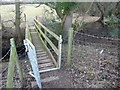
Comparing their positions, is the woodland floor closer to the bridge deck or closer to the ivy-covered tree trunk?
the bridge deck

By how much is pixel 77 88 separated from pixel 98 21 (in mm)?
10330

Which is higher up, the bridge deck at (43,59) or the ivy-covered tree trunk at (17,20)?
the ivy-covered tree trunk at (17,20)

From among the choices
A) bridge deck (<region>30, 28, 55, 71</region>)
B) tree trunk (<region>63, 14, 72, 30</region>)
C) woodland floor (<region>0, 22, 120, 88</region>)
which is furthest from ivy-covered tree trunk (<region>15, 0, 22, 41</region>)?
woodland floor (<region>0, 22, 120, 88</region>)

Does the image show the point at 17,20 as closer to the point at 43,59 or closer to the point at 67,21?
the point at 67,21

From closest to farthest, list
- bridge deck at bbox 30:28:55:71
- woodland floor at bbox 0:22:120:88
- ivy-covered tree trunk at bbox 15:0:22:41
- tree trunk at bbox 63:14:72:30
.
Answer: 1. woodland floor at bbox 0:22:120:88
2. bridge deck at bbox 30:28:55:71
3. tree trunk at bbox 63:14:72:30
4. ivy-covered tree trunk at bbox 15:0:22:41

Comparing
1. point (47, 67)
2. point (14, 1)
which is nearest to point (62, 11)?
point (14, 1)

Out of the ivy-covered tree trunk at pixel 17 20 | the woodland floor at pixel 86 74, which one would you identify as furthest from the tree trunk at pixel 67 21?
the woodland floor at pixel 86 74

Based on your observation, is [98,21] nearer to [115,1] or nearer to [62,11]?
[115,1]

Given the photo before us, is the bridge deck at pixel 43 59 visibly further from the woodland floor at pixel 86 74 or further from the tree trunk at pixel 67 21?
the tree trunk at pixel 67 21

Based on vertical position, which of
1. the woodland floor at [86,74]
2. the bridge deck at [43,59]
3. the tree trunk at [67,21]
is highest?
the tree trunk at [67,21]

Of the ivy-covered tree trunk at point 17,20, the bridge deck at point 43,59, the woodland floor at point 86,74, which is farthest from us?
the ivy-covered tree trunk at point 17,20

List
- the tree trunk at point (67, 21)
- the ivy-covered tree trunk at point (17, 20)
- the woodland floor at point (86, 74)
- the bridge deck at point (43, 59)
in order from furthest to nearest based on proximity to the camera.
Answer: the ivy-covered tree trunk at point (17, 20)
the tree trunk at point (67, 21)
the bridge deck at point (43, 59)
the woodland floor at point (86, 74)

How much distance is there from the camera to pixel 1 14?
1002cm

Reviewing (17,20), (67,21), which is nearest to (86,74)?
(67,21)
